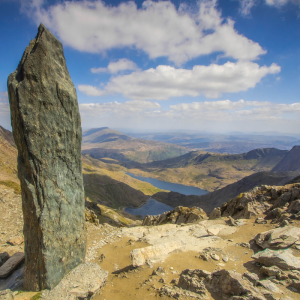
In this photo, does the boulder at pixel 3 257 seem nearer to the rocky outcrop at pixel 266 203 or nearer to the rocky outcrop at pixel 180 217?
the rocky outcrop at pixel 180 217

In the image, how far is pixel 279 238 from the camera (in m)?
13.1

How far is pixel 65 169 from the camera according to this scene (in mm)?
9578

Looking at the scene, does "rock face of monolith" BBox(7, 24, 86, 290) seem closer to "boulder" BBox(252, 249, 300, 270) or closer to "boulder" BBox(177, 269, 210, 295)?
"boulder" BBox(177, 269, 210, 295)

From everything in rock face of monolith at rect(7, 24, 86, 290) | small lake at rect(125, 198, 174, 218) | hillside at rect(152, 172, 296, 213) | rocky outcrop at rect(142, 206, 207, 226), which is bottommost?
small lake at rect(125, 198, 174, 218)

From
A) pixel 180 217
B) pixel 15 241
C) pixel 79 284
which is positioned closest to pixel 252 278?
pixel 79 284

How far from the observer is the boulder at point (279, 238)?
485 inches

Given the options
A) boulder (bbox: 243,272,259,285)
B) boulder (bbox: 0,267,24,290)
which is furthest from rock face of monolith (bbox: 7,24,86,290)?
boulder (bbox: 243,272,259,285)

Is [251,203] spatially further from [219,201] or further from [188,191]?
[188,191]

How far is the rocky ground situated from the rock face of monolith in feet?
5.69

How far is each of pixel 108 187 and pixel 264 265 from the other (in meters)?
133

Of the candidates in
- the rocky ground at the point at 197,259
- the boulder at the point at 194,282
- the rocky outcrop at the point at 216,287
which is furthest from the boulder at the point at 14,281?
the boulder at the point at 194,282

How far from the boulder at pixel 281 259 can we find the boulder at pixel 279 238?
1.06m

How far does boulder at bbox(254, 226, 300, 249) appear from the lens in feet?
40.4

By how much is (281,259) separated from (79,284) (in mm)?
11966
